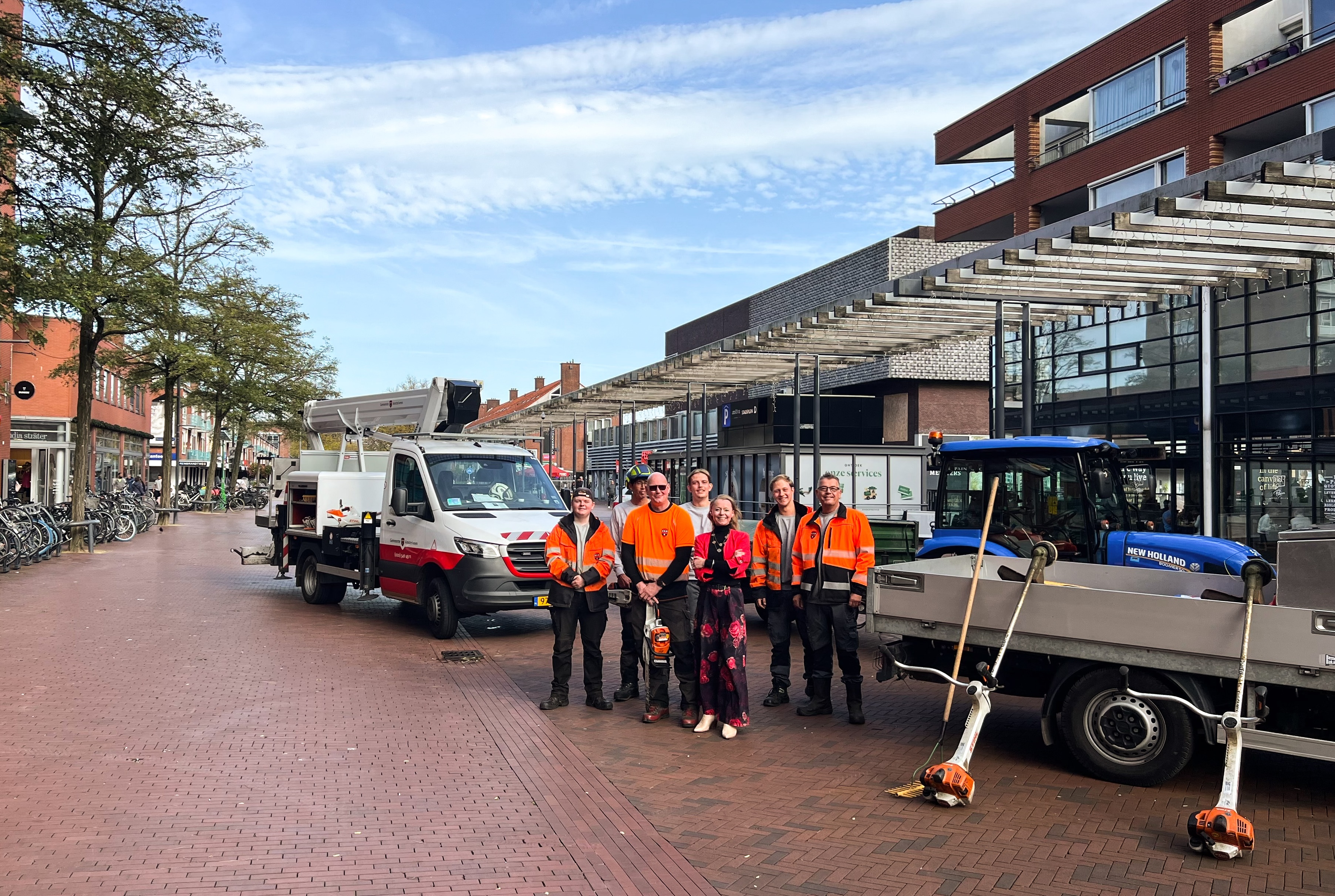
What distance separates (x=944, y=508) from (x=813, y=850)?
5577mm

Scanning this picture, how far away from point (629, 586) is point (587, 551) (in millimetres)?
472

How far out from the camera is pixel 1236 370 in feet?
66.6

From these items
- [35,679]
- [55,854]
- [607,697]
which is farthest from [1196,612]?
[35,679]

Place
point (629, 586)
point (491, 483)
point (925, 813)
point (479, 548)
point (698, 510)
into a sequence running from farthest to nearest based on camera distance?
point (491, 483) < point (479, 548) < point (698, 510) < point (629, 586) < point (925, 813)

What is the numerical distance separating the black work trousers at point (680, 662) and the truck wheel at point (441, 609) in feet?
14.3

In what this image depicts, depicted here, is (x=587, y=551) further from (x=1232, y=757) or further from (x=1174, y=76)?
(x=1174, y=76)

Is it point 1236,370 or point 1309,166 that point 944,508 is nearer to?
point 1309,166

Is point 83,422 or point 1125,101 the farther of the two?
point 1125,101

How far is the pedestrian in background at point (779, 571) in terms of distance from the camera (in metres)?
8.04

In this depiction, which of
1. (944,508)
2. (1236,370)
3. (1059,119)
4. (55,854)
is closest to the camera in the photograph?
(55,854)

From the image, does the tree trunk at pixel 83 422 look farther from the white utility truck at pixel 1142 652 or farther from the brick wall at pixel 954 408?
the brick wall at pixel 954 408

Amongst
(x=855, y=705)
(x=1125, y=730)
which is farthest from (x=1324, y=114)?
(x=1125, y=730)

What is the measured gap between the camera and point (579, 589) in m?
8.30

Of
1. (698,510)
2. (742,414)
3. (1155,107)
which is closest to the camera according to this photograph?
(698,510)
